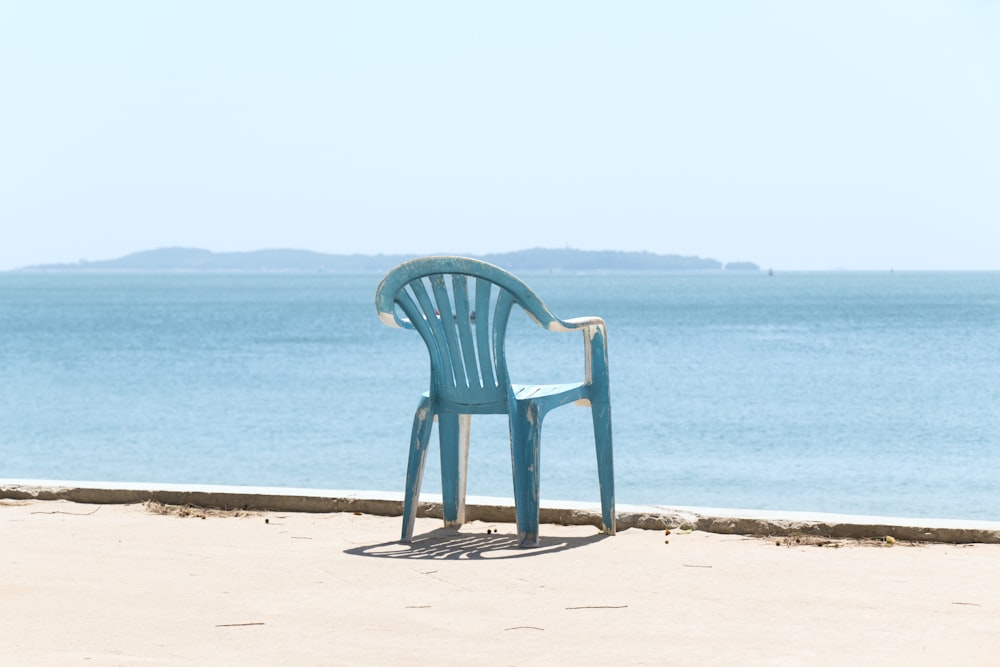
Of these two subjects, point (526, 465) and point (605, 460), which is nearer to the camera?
point (526, 465)

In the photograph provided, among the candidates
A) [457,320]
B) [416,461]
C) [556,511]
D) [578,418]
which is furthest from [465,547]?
[578,418]

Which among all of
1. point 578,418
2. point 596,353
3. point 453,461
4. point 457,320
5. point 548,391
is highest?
point 457,320

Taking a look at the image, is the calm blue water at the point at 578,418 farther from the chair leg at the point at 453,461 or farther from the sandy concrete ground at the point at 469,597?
the sandy concrete ground at the point at 469,597

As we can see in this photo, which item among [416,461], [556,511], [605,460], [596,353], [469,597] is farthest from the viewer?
[556,511]

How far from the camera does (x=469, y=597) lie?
401cm

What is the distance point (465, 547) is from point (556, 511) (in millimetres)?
633

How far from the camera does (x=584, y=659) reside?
10.8ft

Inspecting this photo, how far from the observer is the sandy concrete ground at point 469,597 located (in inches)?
133

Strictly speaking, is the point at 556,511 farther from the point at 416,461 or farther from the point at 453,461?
the point at 416,461

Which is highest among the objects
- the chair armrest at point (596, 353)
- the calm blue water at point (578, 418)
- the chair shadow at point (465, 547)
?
the chair armrest at point (596, 353)

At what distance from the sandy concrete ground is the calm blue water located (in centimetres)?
641

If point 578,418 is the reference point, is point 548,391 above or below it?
above

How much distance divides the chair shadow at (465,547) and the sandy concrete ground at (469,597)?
15 millimetres

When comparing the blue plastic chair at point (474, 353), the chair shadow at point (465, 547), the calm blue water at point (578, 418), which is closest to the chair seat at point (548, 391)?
the blue plastic chair at point (474, 353)
